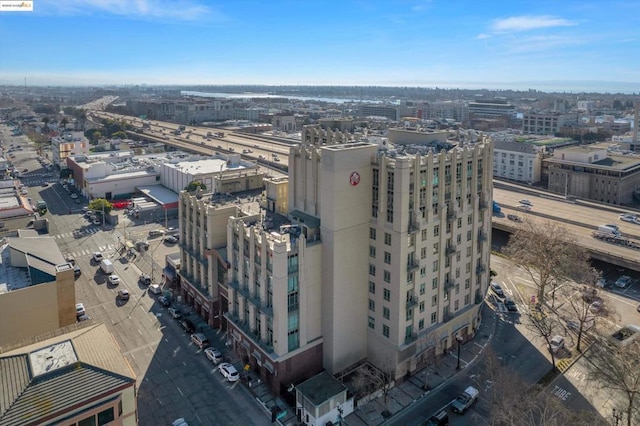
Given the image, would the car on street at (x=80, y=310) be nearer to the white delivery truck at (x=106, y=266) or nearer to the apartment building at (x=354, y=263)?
the white delivery truck at (x=106, y=266)

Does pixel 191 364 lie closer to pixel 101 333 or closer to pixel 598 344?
pixel 101 333

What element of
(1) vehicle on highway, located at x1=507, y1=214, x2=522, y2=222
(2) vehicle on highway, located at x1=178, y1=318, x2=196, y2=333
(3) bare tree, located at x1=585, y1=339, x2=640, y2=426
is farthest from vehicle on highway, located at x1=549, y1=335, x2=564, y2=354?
(2) vehicle on highway, located at x1=178, y1=318, x2=196, y2=333

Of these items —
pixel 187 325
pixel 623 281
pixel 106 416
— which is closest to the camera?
pixel 106 416

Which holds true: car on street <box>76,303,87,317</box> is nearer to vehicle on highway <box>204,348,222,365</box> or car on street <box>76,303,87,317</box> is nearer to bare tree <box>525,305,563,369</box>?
vehicle on highway <box>204,348,222,365</box>

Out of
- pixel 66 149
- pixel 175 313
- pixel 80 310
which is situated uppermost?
pixel 66 149

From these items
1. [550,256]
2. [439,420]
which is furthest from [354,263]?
[550,256]

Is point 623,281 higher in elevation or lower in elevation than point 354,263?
lower

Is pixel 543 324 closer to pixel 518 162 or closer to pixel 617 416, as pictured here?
pixel 617 416
